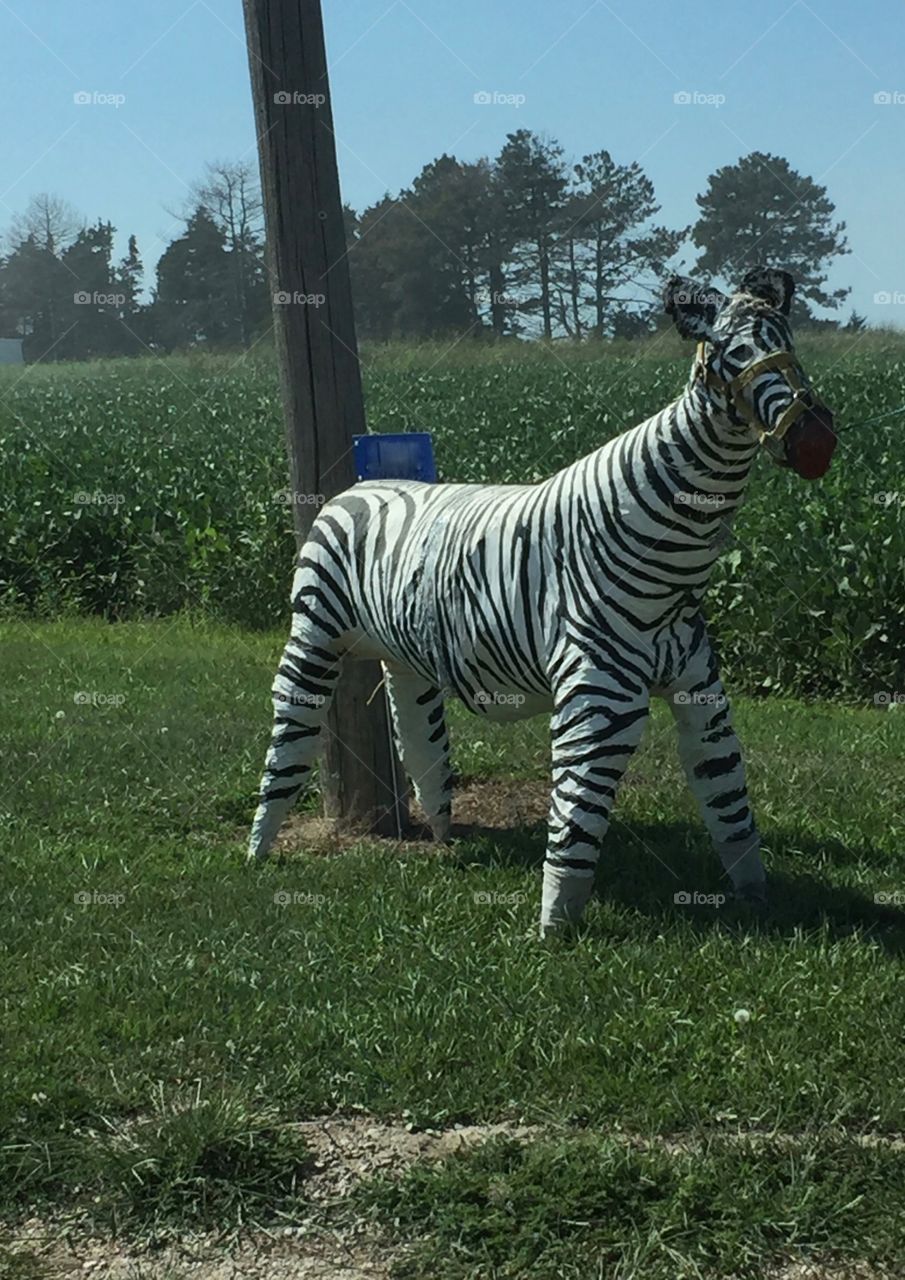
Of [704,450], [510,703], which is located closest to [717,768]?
[510,703]

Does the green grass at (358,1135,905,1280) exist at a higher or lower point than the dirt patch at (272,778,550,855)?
lower

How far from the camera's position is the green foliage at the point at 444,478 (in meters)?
11.4

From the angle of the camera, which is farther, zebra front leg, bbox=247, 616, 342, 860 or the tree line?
the tree line

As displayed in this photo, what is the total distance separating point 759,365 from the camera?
5.38 meters

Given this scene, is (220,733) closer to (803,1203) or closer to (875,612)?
(875,612)

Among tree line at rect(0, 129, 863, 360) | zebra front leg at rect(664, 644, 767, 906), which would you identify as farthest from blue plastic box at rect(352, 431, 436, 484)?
tree line at rect(0, 129, 863, 360)

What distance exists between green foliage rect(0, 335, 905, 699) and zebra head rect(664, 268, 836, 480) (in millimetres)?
5873

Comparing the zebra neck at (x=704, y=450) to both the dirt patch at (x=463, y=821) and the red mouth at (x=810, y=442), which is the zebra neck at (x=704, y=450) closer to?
the red mouth at (x=810, y=442)

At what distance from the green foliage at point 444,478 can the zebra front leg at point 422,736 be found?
14.9 feet

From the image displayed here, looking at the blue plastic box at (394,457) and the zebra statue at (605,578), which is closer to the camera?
the zebra statue at (605,578)

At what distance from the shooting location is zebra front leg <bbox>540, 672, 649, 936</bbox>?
5.92m

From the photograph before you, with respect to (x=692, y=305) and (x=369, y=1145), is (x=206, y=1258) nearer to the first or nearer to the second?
(x=369, y=1145)

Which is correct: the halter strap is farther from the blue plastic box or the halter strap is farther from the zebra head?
the blue plastic box

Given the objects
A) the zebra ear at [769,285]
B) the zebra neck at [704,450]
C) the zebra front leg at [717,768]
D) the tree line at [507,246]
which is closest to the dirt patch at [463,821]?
the zebra front leg at [717,768]
